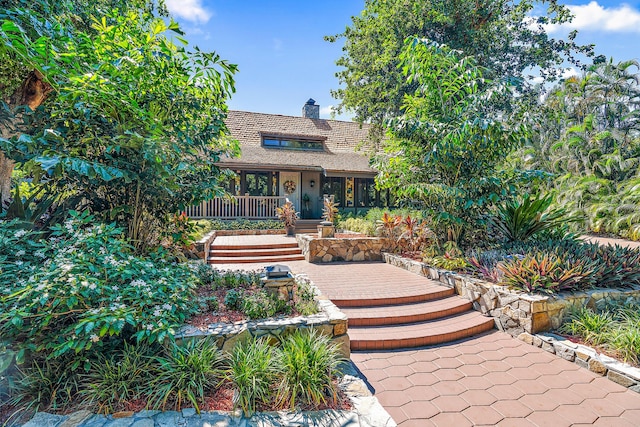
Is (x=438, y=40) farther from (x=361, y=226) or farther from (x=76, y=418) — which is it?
(x=76, y=418)

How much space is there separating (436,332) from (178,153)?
4.58 m

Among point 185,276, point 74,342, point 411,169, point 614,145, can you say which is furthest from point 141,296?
point 614,145

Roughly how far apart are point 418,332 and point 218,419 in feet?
10.7

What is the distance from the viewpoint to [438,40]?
12719 millimetres

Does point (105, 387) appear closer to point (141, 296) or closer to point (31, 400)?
point (31, 400)

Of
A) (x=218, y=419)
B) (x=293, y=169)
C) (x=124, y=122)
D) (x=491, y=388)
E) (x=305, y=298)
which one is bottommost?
(x=491, y=388)

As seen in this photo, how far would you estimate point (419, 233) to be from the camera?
859 centimetres

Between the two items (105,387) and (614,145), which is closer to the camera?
(105,387)

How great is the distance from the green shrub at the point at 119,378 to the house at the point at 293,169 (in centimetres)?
1105

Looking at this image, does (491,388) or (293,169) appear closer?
(491,388)

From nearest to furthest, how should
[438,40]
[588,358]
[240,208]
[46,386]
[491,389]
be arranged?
1. [46,386]
2. [491,389]
3. [588,358]
4. [438,40]
5. [240,208]

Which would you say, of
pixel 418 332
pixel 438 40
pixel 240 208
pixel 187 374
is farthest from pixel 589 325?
pixel 240 208

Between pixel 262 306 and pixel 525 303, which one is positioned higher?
pixel 262 306

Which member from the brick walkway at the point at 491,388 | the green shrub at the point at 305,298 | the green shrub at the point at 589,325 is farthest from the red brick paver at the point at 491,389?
the green shrub at the point at 305,298
